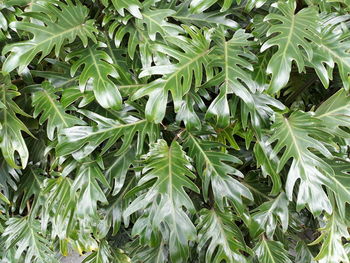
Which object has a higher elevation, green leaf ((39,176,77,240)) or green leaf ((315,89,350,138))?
green leaf ((315,89,350,138))

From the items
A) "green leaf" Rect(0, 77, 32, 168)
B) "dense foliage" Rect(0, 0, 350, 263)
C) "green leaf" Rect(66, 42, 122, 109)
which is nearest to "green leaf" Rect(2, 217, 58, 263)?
"dense foliage" Rect(0, 0, 350, 263)

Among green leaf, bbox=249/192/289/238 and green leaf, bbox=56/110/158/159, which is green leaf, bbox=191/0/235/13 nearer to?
green leaf, bbox=56/110/158/159

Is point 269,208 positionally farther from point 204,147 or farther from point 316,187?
point 204,147

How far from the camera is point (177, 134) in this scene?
1.29 meters

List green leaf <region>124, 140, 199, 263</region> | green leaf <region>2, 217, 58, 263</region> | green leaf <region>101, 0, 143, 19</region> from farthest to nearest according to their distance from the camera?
green leaf <region>2, 217, 58, 263</region>
green leaf <region>101, 0, 143, 19</region>
green leaf <region>124, 140, 199, 263</region>

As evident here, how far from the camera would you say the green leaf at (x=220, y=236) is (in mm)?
1150

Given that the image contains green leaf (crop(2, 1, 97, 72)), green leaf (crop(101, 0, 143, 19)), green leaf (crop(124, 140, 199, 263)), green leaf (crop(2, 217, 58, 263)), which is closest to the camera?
green leaf (crop(124, 140, 199, 263))

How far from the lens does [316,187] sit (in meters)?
1.07

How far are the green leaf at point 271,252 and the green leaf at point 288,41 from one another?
530 mm

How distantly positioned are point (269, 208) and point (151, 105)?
53 centimetres

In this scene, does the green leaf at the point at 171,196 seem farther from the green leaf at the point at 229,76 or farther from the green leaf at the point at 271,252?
the green leaf at the point at 271,252

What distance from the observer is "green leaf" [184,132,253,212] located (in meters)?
1.10

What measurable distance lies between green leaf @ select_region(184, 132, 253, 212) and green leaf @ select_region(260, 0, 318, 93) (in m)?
0.27

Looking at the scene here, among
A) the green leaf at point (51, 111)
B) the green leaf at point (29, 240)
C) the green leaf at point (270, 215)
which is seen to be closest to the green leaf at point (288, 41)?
the green leaf at point (270, 215)
